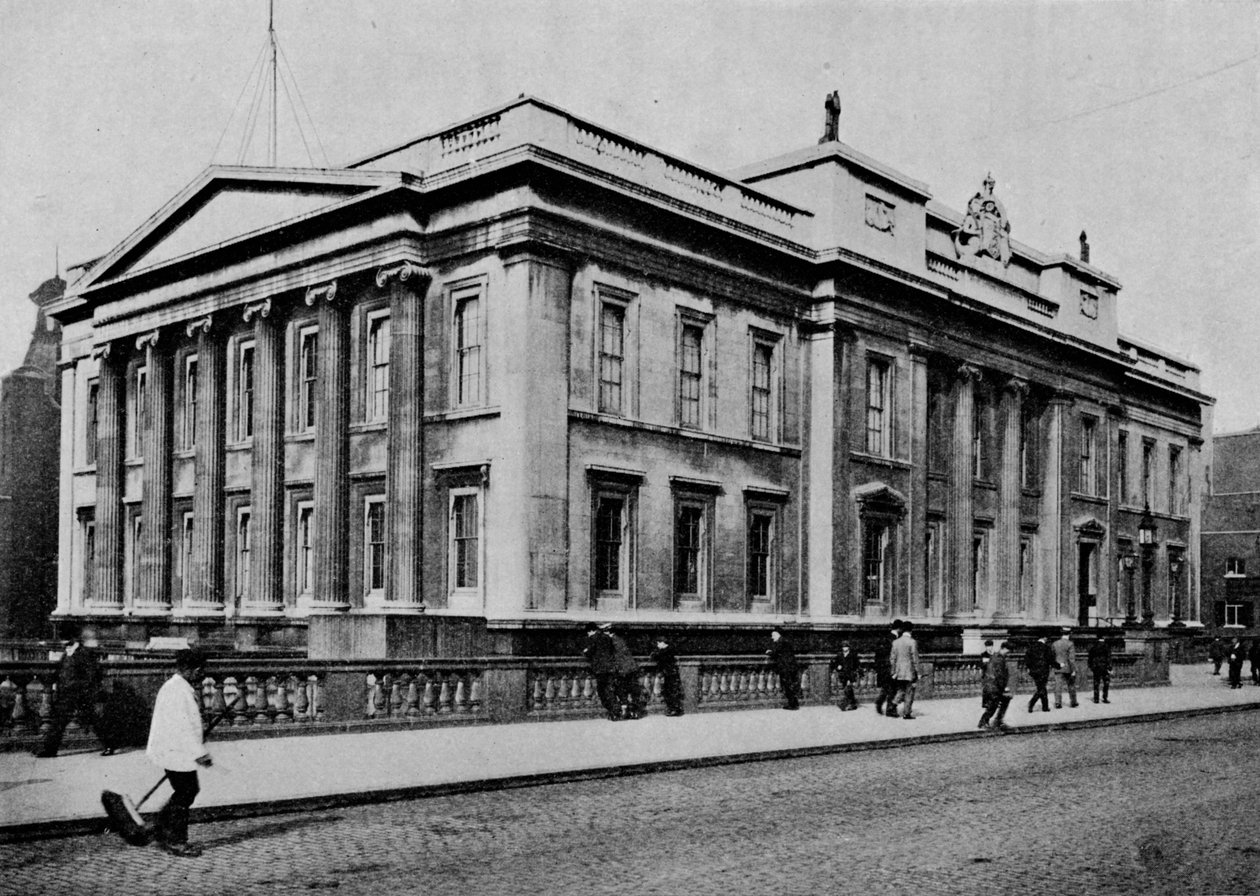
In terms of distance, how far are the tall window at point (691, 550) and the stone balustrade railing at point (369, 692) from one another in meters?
5.68

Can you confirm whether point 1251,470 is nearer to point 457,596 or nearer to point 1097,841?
point 457,596

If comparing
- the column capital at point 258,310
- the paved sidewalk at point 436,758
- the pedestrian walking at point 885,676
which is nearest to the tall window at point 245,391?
the column capital at point 258,310

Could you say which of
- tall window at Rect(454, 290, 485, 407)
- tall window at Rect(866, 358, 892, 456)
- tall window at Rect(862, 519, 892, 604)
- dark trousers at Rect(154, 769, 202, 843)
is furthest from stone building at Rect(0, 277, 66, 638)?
dark trousers at Rect(154, 769, 202, 843)

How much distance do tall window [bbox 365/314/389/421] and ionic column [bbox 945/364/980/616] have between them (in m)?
18.0

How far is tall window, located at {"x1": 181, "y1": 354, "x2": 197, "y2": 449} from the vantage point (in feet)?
118

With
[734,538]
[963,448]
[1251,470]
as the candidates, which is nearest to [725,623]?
[734,538]

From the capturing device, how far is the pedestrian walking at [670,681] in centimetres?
2278

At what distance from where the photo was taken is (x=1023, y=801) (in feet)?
44.3

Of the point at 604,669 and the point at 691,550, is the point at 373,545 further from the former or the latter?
the point at 604,669

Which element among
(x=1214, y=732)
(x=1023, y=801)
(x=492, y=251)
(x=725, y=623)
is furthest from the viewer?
(x=725, y=623)

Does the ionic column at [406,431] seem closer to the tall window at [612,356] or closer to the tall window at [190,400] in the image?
the tall window at [612,356]

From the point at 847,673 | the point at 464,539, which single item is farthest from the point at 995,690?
the point at 464,539

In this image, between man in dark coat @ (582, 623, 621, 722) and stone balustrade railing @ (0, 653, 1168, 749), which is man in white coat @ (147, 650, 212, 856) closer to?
stone balustrade railing @ (0, 653, 1168, 749)

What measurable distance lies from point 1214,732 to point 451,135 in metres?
19.2
